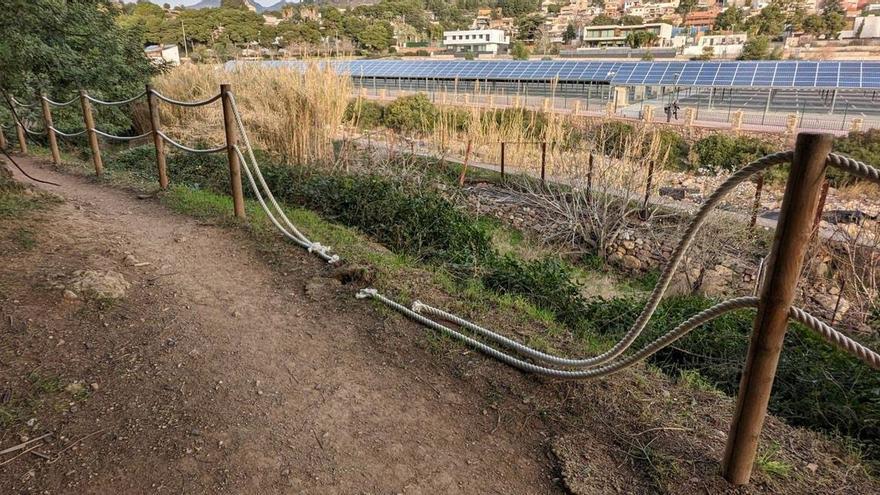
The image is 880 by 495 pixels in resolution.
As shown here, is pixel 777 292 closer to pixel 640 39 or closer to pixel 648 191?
pixel 648 191

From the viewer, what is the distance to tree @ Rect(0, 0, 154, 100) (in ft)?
24.8

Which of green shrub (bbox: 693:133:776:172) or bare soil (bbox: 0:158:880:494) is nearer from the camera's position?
bare soil (bbox: 0:158:880:494)

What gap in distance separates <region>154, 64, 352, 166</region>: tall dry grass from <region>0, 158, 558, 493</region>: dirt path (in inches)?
135

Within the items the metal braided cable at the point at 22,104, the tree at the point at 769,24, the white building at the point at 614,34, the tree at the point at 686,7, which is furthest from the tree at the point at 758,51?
the tree at the point at 686,7

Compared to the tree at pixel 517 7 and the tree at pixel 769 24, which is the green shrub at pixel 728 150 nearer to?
the tree at pixel 769 24

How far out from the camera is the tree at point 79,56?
24.8 feet

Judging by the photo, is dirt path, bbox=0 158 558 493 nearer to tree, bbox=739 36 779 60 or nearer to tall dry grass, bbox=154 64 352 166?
tall dry grass, bbox=154 64 352 166

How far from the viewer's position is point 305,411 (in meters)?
2.17

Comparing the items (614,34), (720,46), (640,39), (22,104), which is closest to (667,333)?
(22,104)

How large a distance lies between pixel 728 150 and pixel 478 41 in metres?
55.1

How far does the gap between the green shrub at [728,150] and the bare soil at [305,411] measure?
1484cm

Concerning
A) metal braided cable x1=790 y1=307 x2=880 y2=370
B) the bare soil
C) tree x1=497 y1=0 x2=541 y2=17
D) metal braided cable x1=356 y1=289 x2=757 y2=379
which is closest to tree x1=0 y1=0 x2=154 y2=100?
the bare soil

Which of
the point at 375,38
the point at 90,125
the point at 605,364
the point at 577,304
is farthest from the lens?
the point at 375,38

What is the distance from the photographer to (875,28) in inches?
2210
